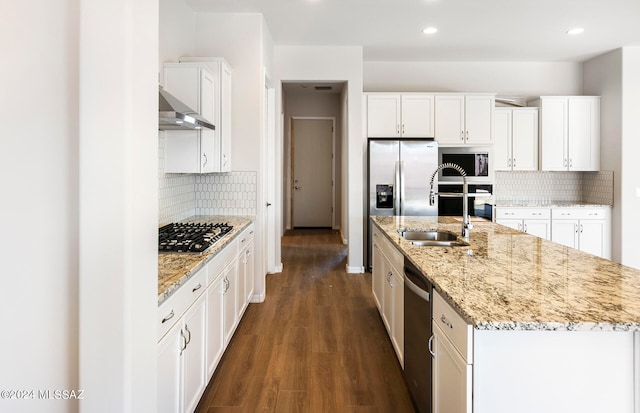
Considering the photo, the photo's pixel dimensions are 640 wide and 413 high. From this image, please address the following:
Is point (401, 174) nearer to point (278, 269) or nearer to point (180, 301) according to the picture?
point (278, 269)


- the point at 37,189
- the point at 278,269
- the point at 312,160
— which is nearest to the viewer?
the point at 37,189

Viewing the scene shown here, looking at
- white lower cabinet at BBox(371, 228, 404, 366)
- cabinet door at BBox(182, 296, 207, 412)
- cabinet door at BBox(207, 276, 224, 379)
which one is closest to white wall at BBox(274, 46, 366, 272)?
white lower cabinet at BBox(371, 228, 404, 366)

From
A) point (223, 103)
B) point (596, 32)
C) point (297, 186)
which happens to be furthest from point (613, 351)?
point (297, 186)

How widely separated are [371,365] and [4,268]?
7.19 feet

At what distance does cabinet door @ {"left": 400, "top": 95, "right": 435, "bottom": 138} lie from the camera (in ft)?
17.6

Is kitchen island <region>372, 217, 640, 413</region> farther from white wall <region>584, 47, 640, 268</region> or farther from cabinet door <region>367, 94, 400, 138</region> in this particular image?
white wall <region>584, 47, 640, 268</region>

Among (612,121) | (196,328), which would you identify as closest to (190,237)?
(196,328)

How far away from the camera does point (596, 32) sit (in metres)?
4.62

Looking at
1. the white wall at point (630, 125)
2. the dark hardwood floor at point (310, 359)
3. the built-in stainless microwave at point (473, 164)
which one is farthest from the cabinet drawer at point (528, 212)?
the dark hardwood floor at point (310, 359)

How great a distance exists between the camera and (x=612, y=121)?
5.32 meters

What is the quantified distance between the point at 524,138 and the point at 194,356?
207 inches

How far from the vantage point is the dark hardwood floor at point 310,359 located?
2271mm

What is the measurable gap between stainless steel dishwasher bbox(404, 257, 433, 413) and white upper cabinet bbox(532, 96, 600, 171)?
4395 mm

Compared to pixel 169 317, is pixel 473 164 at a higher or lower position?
higher
